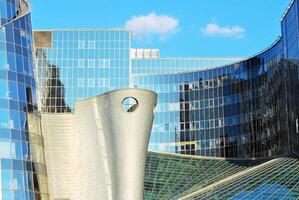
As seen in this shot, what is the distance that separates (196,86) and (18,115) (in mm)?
38036

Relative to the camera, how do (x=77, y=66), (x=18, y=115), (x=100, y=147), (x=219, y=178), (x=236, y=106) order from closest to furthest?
(x=18, y=115) < (x=100, y=147) < (x=219, y=178) < (x=236, y=106) < (x=77, y=66)

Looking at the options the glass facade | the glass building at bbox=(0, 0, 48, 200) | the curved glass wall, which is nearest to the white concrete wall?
the glass building at bbox=(0, 0, 48, 200)

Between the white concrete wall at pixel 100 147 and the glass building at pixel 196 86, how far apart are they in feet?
61.9

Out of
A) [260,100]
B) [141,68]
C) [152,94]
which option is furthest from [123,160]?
[141,68]

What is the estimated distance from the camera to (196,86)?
8200 cm

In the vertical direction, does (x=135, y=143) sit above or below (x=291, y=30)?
below

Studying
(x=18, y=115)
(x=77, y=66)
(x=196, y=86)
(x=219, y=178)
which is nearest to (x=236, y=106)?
(x=196, y=86)

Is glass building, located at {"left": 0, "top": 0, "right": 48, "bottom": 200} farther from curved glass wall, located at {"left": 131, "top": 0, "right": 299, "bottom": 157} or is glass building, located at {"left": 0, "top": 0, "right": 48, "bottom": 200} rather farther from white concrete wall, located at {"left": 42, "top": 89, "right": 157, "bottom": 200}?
curved glass wall, located at {"left": 131, "top": 0, "right": 299, "bottom": 157}

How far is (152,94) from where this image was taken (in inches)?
1948

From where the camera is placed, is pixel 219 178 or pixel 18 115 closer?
pixel 18 115

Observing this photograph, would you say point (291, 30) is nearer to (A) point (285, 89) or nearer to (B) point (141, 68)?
(A) point (285, 89)

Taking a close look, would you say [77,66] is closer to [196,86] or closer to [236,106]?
[196,86]

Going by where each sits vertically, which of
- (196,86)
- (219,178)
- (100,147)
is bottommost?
(219,178)

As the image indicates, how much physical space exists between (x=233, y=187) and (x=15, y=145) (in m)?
18.5
